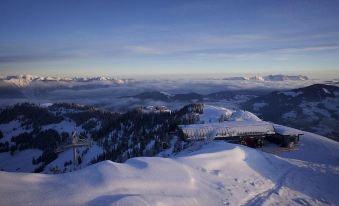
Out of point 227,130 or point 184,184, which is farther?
point 227,130

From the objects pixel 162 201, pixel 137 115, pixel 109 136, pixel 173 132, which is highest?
pixel 162 201

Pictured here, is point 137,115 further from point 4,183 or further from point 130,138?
point 4,183

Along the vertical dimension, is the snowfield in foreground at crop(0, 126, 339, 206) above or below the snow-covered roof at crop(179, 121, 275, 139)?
above

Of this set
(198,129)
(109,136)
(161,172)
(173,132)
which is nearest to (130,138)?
(109,136)

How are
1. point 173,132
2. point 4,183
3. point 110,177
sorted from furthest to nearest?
point 173,132, point 110,177, point 4,183

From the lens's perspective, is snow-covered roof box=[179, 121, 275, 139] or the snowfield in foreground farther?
snow-covered roof box=[179, 121, 275, 139]

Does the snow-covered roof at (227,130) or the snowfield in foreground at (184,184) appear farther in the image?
the snow-covered roof at (227,130)

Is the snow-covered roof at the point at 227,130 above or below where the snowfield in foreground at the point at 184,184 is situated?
below

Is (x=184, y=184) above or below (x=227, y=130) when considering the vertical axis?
above
